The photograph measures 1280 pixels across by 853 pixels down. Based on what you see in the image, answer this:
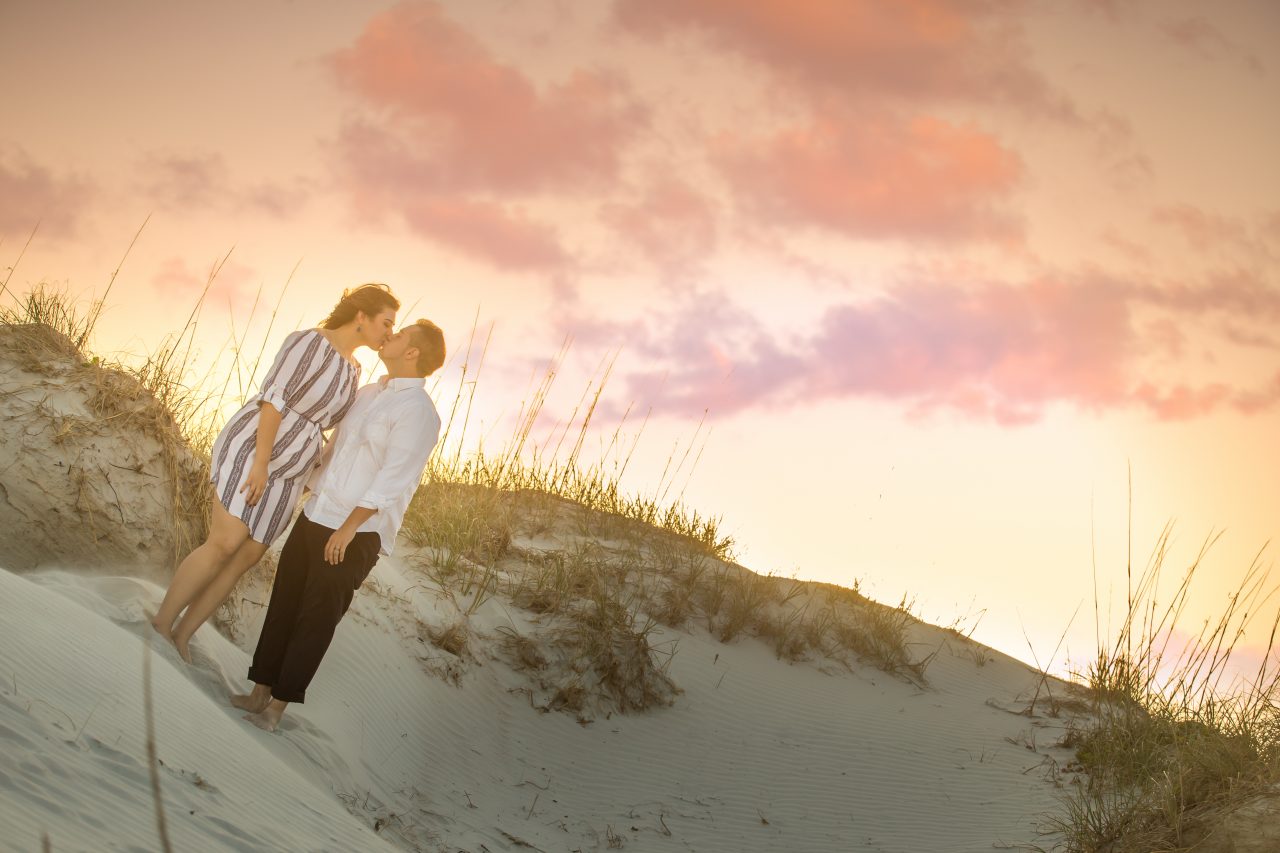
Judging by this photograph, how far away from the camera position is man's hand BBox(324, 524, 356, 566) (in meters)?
4.21

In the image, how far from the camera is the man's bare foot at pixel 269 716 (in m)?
4.41

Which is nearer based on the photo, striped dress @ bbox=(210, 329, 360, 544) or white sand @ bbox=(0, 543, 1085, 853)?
white sand @ bbox=(0, 543, 1085, 853)

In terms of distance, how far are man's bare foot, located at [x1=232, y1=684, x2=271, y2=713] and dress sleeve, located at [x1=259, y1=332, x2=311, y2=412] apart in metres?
1.26

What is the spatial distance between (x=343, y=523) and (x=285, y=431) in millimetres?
493

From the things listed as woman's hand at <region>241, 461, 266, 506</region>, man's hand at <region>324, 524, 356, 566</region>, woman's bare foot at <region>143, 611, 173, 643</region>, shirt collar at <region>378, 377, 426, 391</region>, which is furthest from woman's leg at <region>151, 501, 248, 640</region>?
shirt collar at <region>378, 377, 426, 391</region>

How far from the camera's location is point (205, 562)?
14.2 ft

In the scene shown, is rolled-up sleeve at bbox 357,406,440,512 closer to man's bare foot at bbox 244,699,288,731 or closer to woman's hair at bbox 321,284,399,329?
woman's hair at bbox 321,284,399,329

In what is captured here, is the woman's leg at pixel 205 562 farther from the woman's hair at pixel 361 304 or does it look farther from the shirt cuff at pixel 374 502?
the woman's hair at pixel 361 304

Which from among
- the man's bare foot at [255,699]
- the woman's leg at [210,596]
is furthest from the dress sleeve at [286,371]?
the man's bare foot at [255,699]

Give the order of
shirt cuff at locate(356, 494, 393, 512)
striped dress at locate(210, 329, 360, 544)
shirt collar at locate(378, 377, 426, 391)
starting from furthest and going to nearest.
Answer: shirt collar at locate(378, 377, 426, 391), striped dress at locate(210, 329, 360, 544), shirt cuff at locate(356, 494, 393, 512)

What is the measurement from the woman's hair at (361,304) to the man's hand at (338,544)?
0.97m

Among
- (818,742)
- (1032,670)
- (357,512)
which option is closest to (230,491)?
(357,512)

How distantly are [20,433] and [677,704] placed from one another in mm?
4413

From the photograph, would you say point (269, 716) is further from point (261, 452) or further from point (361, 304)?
point (361, 304)
